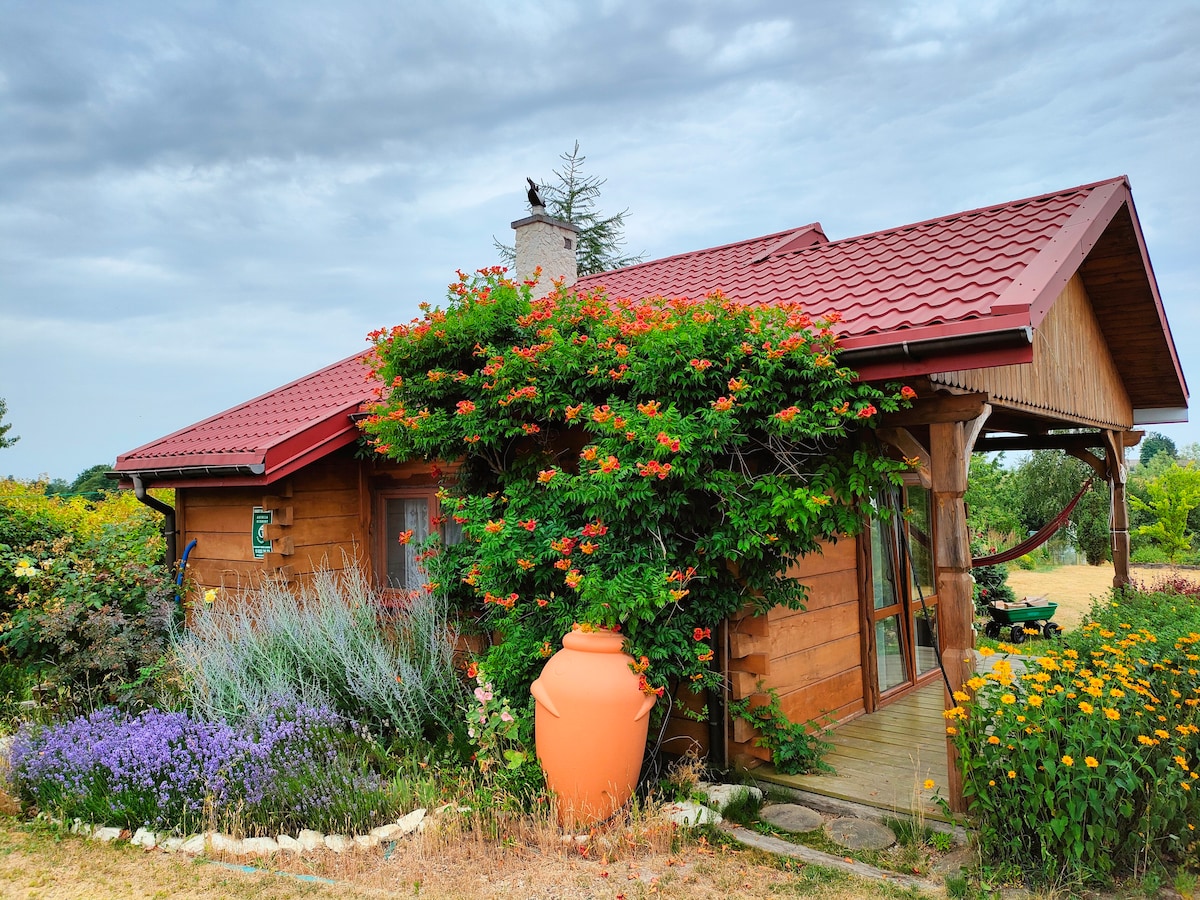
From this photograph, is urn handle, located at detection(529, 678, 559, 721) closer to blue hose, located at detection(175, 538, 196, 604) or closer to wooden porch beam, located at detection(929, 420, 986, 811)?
wooden porch beam, located at detection(929, 420, 986, 811)

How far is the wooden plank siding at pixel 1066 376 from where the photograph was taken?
4.97 meters

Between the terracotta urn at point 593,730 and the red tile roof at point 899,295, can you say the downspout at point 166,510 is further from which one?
the terracotta urn at point 593,730

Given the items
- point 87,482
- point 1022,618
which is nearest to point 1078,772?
point 1022,618

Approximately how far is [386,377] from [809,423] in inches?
133

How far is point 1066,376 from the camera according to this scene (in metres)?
6.79

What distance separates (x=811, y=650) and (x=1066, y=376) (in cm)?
359

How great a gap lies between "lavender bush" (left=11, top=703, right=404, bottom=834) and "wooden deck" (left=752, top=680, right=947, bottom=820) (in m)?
2.67

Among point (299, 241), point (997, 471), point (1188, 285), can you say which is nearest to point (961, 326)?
point (299, 241)

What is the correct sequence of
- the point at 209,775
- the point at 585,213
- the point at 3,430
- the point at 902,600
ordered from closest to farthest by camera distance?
the point at 209,775
the point at 902,600
the point at 585,213
the point at 3,430

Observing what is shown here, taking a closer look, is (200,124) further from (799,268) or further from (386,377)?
(799,268)

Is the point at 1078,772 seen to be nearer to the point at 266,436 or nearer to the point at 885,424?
the point at 885,424

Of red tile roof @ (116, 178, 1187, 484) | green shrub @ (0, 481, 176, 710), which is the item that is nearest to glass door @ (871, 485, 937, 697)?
red tile roof @ (116, 178, 1187, 484)

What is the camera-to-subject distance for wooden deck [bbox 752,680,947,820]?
14.7 feet

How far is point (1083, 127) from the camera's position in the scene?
12031mm
